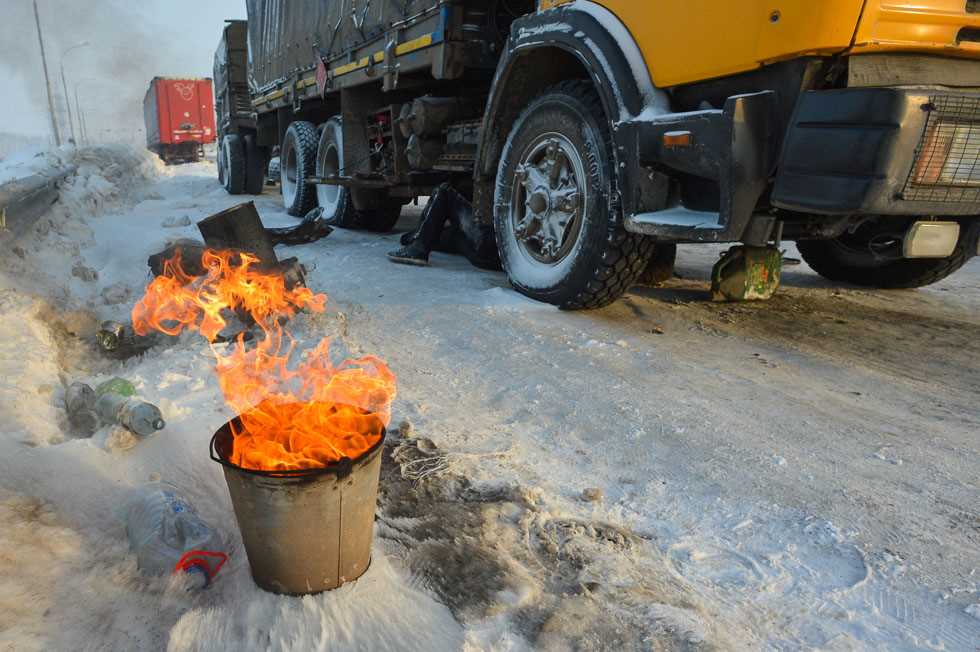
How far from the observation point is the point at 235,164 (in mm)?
Answer: 13930

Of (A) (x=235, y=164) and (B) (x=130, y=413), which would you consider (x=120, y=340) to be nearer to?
(B) (x=130, y=413)

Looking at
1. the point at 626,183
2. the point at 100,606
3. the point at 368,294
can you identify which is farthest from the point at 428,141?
the point at 100,606

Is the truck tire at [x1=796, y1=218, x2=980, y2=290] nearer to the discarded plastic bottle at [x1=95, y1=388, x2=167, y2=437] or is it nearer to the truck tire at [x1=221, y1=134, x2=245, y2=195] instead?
the discarded plastic bottle at [x1=95, y1=388, x2=167, y2=437]

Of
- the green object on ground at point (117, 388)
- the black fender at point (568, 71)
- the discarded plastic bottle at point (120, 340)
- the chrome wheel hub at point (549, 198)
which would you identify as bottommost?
the discarded plastic bottle at point (120, 340)

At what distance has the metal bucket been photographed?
1671 millimetres

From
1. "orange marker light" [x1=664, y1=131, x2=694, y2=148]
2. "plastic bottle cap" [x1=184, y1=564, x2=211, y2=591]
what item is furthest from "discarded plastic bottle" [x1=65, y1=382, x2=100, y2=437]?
"orange marker light" [x1=664, y1=131, x2=694, y2=148]

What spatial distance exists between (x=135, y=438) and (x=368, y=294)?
2441 millimetres

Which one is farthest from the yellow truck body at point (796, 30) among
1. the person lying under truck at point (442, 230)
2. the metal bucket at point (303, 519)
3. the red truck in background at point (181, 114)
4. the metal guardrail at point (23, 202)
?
the red truck in background at point (181, 114)

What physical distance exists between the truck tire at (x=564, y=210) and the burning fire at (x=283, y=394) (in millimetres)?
1450

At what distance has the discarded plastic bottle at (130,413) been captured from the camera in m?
2.58

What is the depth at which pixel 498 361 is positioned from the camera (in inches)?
138

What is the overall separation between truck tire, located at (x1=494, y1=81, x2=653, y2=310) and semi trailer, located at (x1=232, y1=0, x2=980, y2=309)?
0.01 metres

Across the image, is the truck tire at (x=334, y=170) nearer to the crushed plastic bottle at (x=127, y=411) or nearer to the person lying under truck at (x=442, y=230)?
the person lying under truck at (x=442, y=230)

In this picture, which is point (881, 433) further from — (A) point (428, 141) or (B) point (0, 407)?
(A) point (428, 141)
